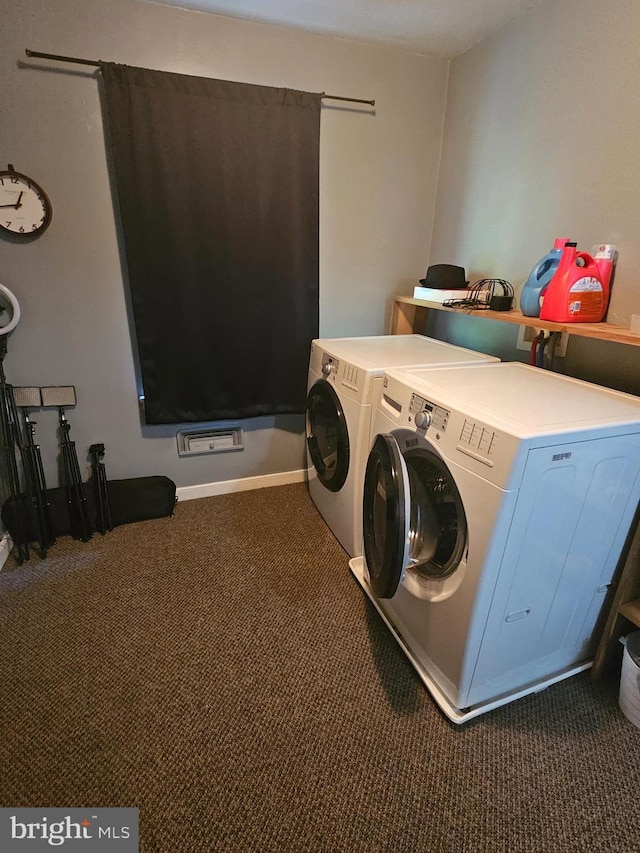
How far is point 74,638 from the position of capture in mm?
A: 1534

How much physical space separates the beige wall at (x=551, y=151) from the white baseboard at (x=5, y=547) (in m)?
2.42

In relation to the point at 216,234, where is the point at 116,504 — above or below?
below

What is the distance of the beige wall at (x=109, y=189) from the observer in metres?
1.66

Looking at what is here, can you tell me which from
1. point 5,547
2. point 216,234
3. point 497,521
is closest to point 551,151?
point 216,234

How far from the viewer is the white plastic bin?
49.8 inches

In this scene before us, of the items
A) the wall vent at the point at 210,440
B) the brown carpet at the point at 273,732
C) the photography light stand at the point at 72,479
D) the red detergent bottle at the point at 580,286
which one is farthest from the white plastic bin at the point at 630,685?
the photography light stand at the point at 72,479

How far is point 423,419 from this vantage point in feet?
4.07

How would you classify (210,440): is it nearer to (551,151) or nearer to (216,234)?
(216,234)

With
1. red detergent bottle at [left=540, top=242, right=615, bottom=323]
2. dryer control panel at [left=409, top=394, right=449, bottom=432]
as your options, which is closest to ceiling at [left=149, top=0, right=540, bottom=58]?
red detergent bottle at [left=540, top=242, right=615, bottom=323]

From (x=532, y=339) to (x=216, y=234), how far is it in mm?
1461

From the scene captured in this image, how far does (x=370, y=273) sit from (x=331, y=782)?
218cm

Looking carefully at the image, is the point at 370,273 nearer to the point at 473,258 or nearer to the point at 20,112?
the point at 473,258

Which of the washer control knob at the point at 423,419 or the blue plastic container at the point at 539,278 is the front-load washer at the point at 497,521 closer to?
the washer control knob at the point at 423,419

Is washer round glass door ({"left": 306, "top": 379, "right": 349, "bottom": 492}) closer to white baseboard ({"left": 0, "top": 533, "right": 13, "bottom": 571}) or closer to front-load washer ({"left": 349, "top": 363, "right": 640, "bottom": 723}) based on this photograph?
front-load washer ({"left": 349, "top": 363, "right": 640, "bottom": 723})
